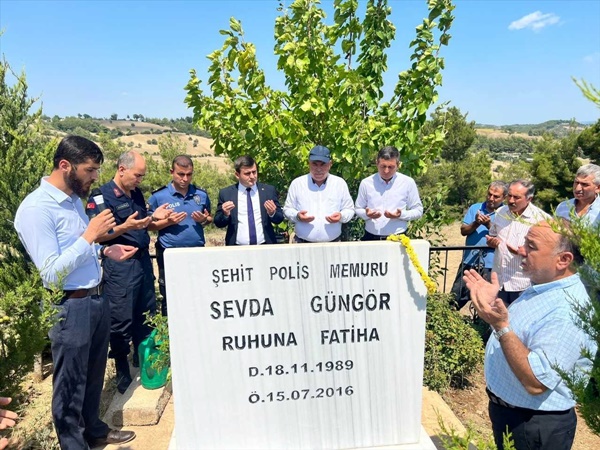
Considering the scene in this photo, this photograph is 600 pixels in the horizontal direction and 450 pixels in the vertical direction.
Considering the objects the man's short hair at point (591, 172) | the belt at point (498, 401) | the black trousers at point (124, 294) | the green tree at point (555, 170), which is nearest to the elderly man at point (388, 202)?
the man's short hair at point (591, 172)

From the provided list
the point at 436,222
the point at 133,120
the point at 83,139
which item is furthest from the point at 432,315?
the point at 133,120

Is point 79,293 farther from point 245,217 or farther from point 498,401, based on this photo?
point 498,401

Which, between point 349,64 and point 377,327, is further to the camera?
point 349,64

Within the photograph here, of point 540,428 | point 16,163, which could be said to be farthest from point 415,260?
point 16,163

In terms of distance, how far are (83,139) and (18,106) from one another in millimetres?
2086

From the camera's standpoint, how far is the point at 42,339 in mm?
1847

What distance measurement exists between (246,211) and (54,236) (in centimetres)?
192

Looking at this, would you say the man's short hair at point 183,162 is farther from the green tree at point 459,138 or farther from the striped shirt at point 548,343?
the green tree at point 459,138

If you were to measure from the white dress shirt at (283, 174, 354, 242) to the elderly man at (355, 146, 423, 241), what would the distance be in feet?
0.83

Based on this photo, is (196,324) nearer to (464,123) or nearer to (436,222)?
(436,222)

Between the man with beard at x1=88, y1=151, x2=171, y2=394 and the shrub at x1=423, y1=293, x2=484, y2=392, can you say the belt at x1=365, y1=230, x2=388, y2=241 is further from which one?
the man with beard at x1=88, y1=151, x2=171, y2=394

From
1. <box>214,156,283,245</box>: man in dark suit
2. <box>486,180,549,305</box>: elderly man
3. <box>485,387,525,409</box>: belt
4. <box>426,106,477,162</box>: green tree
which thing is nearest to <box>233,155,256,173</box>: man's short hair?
<box>214,156,283,245</box>: man in dark suit

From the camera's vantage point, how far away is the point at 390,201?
4.09 meters

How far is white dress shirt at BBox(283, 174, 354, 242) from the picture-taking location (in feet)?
12.9
